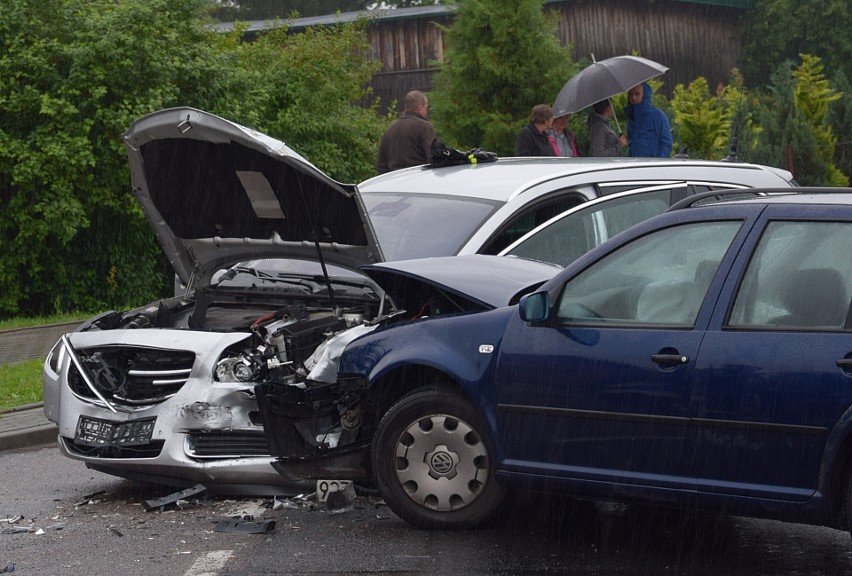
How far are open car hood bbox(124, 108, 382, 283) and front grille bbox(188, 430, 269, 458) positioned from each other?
1.24m

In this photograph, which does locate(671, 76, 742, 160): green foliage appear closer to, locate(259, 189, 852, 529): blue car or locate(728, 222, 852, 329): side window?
locate(259, 189, 852, 529): blue car

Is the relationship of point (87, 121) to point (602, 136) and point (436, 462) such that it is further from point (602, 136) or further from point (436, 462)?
point (436, 462)

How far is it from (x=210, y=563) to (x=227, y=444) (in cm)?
113

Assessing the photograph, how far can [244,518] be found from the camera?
686 centimetres

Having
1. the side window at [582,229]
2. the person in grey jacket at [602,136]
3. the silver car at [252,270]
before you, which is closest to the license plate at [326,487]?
the silver car at [252,270]

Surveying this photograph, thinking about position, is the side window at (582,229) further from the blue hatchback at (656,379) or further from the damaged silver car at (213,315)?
the blue hatchback at (656,379)

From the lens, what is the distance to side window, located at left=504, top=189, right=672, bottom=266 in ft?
27.2

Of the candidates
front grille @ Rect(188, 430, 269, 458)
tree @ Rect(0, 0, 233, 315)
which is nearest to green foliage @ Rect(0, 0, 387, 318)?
tree @ Rect(0, 0, 233, 315)

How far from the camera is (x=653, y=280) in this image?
584cm

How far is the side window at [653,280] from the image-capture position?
18.6ft

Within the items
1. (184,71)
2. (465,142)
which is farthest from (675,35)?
(184,71)

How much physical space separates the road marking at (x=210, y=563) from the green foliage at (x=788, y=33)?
4108 centimetres

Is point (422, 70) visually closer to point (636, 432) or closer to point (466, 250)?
point (466, 250)

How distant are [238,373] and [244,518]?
2.47 feet
